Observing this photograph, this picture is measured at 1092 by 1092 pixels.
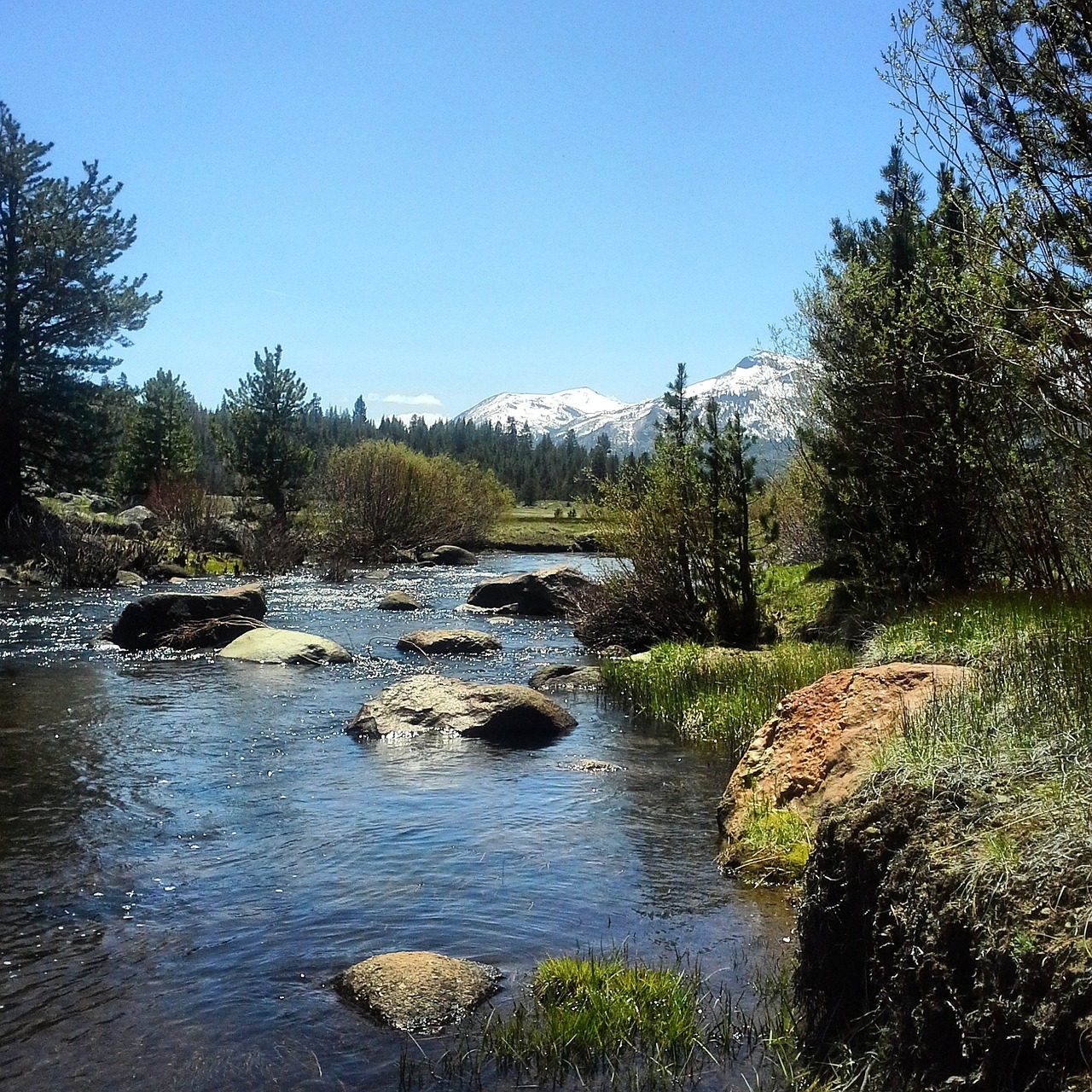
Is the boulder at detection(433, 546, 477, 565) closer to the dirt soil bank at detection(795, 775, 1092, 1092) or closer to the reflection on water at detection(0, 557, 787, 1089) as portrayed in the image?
the reflection on water at detection(0, 557, 787, 1089)

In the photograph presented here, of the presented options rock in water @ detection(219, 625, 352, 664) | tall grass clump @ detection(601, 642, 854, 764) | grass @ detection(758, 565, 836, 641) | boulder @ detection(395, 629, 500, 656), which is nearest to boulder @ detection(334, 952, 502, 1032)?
tall grass clump @ detection(601, 642, 854, 764)

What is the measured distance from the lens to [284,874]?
7.90 metres

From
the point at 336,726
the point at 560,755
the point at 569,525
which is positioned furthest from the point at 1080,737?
the point at 569,525

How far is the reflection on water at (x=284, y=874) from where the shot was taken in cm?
543

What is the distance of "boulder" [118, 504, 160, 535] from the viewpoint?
40.2 m

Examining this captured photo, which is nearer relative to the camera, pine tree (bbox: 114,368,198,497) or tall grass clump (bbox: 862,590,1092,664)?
tall grass clump (bbox: 862,590,1092,664)

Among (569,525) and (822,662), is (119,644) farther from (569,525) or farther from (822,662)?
(569,525)

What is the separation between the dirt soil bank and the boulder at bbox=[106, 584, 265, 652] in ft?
55.5

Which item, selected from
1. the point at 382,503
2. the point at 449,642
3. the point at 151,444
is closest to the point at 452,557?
the point at 382,503

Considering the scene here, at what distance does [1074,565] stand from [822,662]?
10.5 ft

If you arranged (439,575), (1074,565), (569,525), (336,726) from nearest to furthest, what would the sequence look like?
(1074,565) → (336,726) → (439,575) → (569,525)

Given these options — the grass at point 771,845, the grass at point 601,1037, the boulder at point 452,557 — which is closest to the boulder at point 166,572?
the boulder at point 452,557

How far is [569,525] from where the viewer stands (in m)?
75.7

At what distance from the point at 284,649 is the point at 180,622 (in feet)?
10.2
